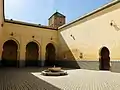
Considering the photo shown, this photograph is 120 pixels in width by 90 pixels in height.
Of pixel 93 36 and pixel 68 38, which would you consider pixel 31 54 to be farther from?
pixel 93 36

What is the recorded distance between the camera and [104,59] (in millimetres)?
11492

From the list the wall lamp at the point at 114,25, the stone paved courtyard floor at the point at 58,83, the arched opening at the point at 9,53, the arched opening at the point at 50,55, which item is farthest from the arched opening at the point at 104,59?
the arched opening at the point at 9,53

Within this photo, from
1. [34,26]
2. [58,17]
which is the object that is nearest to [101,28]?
[34,26]

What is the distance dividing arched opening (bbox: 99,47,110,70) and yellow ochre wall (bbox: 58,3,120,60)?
31 centimetres

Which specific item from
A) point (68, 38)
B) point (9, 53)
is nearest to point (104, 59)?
point (68, 38)

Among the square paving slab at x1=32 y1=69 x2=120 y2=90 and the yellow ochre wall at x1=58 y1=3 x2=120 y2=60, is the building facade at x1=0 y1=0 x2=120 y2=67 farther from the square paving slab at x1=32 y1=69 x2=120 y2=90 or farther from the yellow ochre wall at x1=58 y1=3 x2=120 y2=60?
the square paving slab at x1=32 y1=69 x2=120 y2=90

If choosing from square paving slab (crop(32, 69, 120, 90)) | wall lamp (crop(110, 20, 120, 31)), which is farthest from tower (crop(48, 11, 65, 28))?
square paving slab (crop(32, 69, 120, 90))

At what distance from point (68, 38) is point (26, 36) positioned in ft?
13.7

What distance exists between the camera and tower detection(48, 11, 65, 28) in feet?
77.7

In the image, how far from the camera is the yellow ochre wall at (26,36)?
46.9 ft

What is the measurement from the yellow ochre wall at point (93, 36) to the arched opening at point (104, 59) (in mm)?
307

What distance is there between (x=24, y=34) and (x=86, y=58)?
Result: 6.60 metres

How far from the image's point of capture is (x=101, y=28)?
436 inches

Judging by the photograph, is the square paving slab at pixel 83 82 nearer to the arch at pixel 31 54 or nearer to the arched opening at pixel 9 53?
the arch at pixel 31 54
